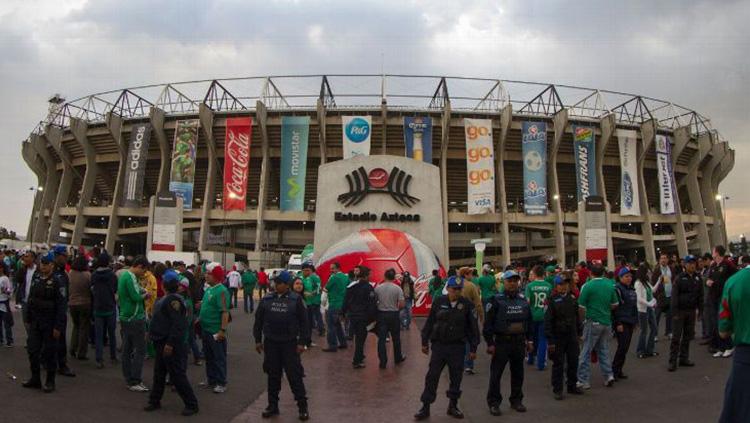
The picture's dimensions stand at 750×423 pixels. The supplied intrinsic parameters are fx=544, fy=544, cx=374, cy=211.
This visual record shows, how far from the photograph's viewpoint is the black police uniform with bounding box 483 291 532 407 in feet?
22.2

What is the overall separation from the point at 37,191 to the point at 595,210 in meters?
52.2

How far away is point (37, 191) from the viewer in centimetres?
5488

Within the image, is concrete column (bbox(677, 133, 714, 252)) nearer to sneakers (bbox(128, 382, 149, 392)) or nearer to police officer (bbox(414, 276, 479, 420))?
police officer (bbox(414, 276, 479, 420))

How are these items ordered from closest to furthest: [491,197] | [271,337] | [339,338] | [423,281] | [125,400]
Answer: [271,337], [125,400], [339,338], [423,281], [491,197]

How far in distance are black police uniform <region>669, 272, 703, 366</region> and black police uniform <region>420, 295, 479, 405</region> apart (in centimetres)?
430

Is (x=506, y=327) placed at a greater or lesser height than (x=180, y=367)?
greater

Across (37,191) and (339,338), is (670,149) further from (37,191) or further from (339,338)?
(37,191)

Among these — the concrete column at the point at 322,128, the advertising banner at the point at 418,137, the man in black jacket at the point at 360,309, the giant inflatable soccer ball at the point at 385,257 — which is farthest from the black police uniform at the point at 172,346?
the concrete column at the point at 322,128

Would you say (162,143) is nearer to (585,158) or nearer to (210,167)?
(210,167)

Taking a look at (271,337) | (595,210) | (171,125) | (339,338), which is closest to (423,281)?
(339,338)

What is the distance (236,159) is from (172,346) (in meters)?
35.5

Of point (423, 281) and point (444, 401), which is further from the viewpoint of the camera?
point (423, 281)

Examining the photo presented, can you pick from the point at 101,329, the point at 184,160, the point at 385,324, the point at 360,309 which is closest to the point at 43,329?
the point at 101,329

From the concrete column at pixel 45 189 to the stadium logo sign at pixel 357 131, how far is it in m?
29.5
